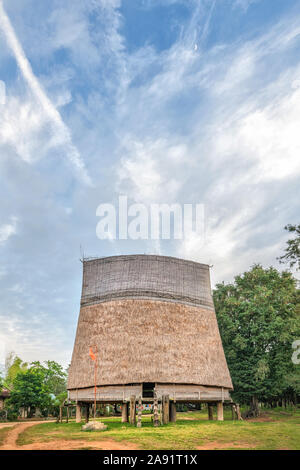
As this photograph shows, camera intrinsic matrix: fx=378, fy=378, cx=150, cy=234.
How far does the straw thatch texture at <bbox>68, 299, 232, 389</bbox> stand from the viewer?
22891 millimetres

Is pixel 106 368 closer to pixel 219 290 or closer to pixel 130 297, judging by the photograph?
pixel 130 297

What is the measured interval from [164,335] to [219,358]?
4625 mm

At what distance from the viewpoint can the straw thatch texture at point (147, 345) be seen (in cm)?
2289

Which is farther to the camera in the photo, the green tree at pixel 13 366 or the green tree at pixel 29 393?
the green tree at pixel 13 366

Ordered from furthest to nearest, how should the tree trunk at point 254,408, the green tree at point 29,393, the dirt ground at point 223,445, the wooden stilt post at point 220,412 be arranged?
the green tree at point 29,393 → the tree trunk at point 254,408 → the wooden stilt post at point 220,412 → the dirt ground at point 223,445

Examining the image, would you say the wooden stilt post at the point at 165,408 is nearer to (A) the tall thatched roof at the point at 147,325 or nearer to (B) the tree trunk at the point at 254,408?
(A) the tall thatched roof at the point at 147,325

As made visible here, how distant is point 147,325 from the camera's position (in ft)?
80.0

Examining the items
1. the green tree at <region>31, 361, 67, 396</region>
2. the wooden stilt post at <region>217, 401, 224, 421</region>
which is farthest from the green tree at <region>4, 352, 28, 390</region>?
the wooden stilt post at <region>217, 401, 224, 421</region>

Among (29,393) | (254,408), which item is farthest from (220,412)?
(29,393)

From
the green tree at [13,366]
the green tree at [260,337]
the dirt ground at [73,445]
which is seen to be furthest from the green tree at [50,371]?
the dirt ground at [73,445]

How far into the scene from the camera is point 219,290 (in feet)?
119

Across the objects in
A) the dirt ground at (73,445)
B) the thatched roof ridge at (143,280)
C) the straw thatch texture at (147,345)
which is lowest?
the dirt ground at (73,445)

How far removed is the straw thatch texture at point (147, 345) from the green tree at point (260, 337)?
18.1 ft

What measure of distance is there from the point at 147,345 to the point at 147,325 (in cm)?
132
